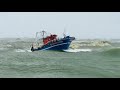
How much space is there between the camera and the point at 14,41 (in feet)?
13.0

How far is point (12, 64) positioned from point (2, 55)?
25 centimetres

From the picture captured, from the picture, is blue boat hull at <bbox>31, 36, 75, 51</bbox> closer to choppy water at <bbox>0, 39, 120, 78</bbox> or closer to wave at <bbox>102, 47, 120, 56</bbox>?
choppy water at <bbox>0, 39, 120, 78</bbox>

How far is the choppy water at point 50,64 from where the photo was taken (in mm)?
3715

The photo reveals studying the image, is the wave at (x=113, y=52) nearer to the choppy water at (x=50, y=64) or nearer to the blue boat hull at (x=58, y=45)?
the choppy water at (x=50, y=64)

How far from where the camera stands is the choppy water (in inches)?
146

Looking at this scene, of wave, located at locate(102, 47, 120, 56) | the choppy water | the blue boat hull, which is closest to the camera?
the choppy water

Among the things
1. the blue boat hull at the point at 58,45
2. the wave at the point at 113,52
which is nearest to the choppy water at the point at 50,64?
the wave at the point at 113,52

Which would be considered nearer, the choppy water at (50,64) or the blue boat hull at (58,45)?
the choppy water at (50,64)

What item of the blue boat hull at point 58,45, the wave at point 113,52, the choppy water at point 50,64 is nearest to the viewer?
the choppy water at point 50,64

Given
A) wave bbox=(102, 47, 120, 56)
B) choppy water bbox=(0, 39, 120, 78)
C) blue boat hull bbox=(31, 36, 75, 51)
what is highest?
blue boat hull bbox=(31, 36, 75, 51)

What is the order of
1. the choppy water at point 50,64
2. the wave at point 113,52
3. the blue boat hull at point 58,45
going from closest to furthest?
the choppy water at point 50,64 < the wave at point 113,52 < the blue boat hull at point 58,45

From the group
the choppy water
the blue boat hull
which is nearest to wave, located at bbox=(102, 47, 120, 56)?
Result: the choppy water

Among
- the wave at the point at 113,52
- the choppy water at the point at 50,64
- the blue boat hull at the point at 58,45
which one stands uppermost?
the blue boat hull at the point at 58,45

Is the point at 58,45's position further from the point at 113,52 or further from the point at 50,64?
the point at 50,64
